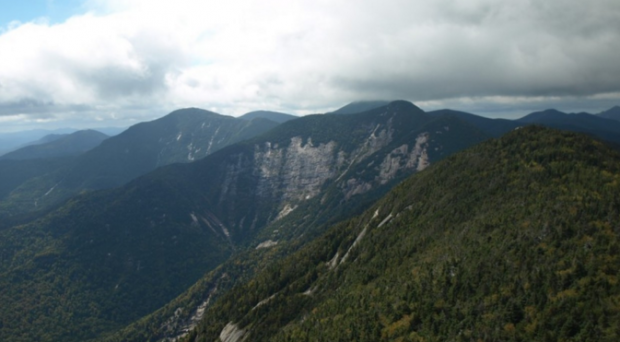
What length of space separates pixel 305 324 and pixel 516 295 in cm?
9357

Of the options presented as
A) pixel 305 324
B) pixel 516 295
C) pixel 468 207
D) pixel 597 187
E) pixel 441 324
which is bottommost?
pixel 305 324

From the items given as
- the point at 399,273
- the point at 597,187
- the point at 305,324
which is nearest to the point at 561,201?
the point at 597,187

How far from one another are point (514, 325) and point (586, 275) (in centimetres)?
2859

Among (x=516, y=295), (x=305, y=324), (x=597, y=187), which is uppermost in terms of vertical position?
(x=597, y=187)

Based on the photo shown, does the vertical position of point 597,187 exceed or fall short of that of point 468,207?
it exceeds it

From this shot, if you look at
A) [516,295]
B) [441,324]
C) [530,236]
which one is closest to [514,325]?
[516,295]

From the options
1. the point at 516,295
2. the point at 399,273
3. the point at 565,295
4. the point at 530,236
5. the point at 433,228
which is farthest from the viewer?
the point at 433,228

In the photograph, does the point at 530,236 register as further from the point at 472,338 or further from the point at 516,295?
the point at 472,338

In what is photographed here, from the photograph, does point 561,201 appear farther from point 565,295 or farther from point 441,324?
point 441,324

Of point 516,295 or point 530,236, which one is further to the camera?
point 530,236

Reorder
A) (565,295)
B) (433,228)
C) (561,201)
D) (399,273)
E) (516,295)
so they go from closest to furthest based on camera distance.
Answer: (565,295) → (516,295) → (561,201) → (399,273) → (433,228)

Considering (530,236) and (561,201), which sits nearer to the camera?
(530,236)

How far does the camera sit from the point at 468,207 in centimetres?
19988

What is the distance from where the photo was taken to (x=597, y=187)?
16388cm
